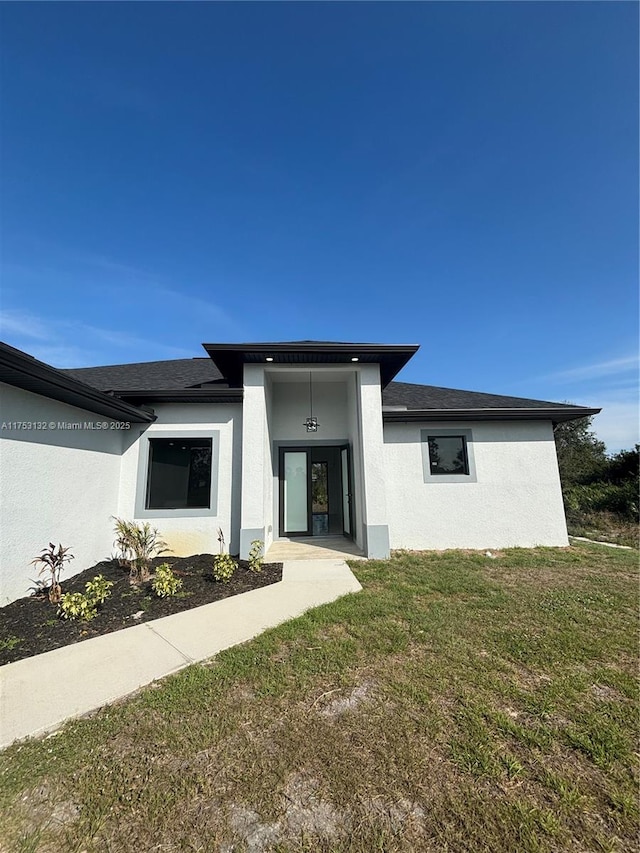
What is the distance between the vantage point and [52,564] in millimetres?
5008

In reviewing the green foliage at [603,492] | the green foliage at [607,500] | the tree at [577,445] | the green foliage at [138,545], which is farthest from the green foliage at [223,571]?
the tree at [577,445]

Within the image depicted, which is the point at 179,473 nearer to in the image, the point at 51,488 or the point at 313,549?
the point at 51,488

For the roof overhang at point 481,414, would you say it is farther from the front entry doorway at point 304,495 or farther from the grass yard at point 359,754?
the grass yard at point 359,754

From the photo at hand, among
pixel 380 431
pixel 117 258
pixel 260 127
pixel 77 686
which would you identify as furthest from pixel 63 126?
pixel 77 686

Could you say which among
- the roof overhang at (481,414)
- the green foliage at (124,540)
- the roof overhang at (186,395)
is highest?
the roof overhang at (186,395)

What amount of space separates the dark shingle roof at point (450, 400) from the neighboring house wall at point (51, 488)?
684 centimetres

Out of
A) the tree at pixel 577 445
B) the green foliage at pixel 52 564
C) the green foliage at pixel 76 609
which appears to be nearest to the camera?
the green foliage at pixel 76 609

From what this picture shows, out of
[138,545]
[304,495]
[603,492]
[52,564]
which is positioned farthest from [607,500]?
[52,564]

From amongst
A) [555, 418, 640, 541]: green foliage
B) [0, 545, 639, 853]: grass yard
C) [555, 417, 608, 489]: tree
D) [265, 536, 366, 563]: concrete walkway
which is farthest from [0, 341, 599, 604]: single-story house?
[555, 417, 608, 489]: tree

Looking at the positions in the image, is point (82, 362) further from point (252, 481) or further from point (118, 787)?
point (118, 787)

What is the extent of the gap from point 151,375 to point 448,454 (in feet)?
27.2

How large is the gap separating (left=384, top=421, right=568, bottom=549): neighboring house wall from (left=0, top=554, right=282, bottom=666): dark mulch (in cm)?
366

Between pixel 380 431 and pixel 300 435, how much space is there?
9.19 ft

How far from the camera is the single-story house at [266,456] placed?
541 cm
